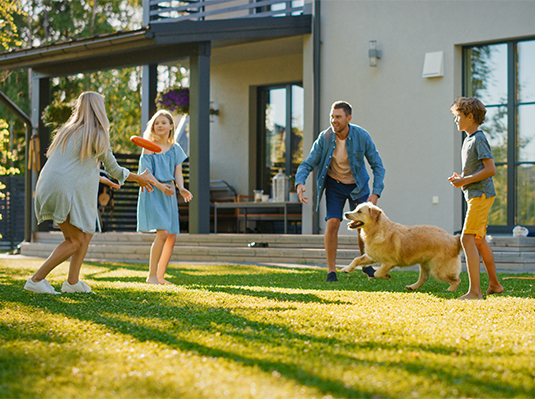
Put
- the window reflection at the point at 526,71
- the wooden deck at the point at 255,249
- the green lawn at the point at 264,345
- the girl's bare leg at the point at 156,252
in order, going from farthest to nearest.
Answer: the window reflection at the point at 526,71 → the wooden deck at the point at 255,249 → the girl's bare leg at the point at 156,252 → the green lawn at the point at 264,345

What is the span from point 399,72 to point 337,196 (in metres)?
4.44

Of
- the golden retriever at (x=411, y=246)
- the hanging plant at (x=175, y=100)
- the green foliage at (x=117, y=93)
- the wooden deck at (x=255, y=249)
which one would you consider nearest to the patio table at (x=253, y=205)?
the wooden deck at (x=255, y=249)

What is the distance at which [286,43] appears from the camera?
1077cm

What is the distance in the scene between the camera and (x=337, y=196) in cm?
600

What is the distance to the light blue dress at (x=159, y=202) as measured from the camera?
5.41 m

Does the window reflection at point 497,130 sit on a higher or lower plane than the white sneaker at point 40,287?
higher

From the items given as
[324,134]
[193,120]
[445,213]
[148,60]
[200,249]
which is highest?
[148,60]

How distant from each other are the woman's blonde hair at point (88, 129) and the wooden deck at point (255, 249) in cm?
451

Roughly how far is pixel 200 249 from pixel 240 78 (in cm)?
494

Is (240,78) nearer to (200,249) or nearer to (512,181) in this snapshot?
(200,249)

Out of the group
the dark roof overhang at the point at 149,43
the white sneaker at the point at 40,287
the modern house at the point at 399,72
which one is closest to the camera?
the white sneaker at the point at 40,287

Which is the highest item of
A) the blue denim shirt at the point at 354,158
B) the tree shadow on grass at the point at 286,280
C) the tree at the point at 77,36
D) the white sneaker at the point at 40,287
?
the tree at the point at 77,36

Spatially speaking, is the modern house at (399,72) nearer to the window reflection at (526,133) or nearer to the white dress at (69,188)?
the window reflection at (526,133)

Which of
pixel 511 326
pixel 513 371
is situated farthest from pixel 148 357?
pixel 511 326
